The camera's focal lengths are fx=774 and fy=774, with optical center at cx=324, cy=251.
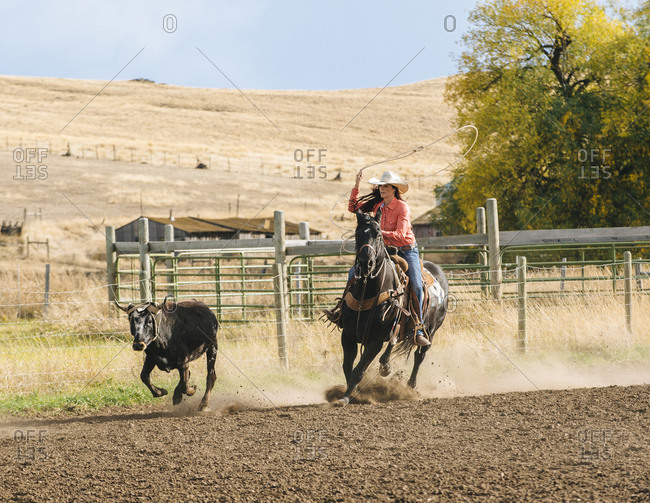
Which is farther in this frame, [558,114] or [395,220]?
[558,114]

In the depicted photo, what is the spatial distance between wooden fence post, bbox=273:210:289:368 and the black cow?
2.01m

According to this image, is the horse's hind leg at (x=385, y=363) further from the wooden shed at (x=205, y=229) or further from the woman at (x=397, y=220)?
the wooden shed at (x=205, y=229)

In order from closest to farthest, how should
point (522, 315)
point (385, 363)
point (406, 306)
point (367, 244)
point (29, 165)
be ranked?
point (367, 244), point (406, 306), point (385, 363), point (522, 315), point (29, 165)

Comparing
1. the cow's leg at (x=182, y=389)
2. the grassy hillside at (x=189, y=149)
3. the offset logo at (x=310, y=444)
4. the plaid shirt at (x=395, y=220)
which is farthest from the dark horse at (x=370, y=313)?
the grassy hillside at (x=189, y=149)

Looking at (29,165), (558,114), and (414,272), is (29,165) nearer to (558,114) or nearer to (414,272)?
(558,114)

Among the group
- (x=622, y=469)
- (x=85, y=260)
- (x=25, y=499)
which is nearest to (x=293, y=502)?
(x=25, y=499)

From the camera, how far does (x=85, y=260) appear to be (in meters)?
37.9

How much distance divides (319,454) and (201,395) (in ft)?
11.4

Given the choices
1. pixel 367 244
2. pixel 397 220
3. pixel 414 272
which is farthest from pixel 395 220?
pixel 367 244

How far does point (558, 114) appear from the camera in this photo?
83.6 feet

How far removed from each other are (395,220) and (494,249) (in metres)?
3.62

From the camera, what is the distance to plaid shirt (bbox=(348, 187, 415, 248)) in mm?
8469

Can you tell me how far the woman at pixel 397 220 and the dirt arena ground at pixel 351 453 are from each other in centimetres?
138

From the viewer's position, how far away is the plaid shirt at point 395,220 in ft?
27.8
